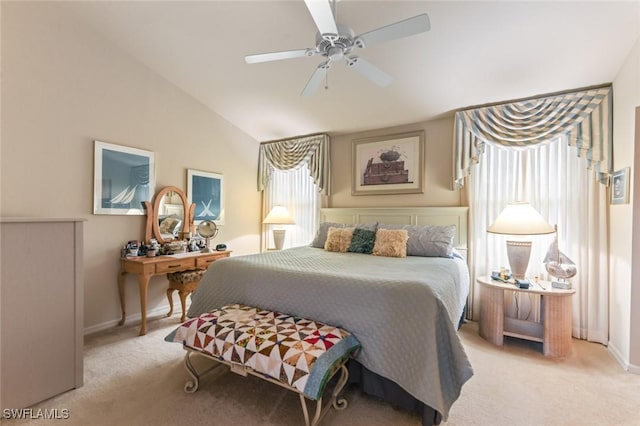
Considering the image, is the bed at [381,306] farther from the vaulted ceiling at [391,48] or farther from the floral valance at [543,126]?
the vaulted ceiling at [391,48]

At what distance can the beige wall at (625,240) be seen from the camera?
2.21m

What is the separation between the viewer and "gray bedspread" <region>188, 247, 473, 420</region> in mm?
1554

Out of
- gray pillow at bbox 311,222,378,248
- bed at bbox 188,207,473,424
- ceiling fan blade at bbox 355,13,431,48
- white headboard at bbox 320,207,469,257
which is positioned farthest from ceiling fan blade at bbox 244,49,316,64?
white headboard at bbox 320,207,469,257

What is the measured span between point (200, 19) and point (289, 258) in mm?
2322

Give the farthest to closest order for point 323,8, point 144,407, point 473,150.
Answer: point 473,150 < point 144,407 < point 323,8

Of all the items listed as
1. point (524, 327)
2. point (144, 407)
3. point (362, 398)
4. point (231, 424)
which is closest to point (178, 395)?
point (144, 407)

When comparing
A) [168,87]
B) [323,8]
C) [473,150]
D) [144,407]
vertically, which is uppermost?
[168,87]

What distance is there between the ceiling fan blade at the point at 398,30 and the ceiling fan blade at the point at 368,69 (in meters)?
0.16

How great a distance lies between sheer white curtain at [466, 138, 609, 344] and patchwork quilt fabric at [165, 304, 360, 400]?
7.79 feet

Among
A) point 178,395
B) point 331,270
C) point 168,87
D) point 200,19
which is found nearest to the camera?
point 178,395

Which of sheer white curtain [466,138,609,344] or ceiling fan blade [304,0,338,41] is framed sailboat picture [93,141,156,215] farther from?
sheer white curtain [466,138,609,344]

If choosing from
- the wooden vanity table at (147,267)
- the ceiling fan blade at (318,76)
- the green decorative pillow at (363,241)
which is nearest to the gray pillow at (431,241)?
the green decorative pillow at (363,241)

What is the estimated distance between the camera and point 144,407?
1.78 m

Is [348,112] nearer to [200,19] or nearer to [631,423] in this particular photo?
[200,19]
